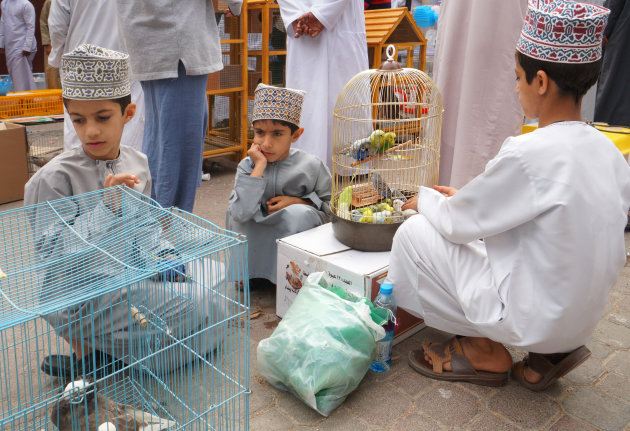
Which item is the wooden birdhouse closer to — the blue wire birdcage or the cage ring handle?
the cage ring handle

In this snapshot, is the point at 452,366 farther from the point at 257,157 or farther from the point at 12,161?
the point at 12,161

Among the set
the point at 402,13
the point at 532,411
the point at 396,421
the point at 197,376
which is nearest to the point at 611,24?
the point at 402,13

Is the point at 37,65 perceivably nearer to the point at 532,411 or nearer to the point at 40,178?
the point at 40,178

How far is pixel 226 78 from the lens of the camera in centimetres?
554

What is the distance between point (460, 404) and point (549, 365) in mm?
399

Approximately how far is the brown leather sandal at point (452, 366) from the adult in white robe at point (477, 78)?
1.48 m

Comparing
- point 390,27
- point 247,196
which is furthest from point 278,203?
point 390,27

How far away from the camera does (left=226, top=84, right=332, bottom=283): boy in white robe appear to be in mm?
2988

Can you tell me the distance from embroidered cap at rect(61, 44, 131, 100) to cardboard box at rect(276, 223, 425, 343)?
110 cm

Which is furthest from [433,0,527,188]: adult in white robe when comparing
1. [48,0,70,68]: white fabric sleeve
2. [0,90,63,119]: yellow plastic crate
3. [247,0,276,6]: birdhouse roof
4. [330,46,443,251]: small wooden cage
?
[0,90,63,119]: yellow plastic crate

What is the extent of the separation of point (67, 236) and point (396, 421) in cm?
138

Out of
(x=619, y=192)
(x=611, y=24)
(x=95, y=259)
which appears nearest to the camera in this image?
(x=95, y=259)

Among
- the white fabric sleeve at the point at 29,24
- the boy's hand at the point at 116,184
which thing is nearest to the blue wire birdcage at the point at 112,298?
the boy's hand at the point at 116,184

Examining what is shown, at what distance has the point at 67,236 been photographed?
1.85m
